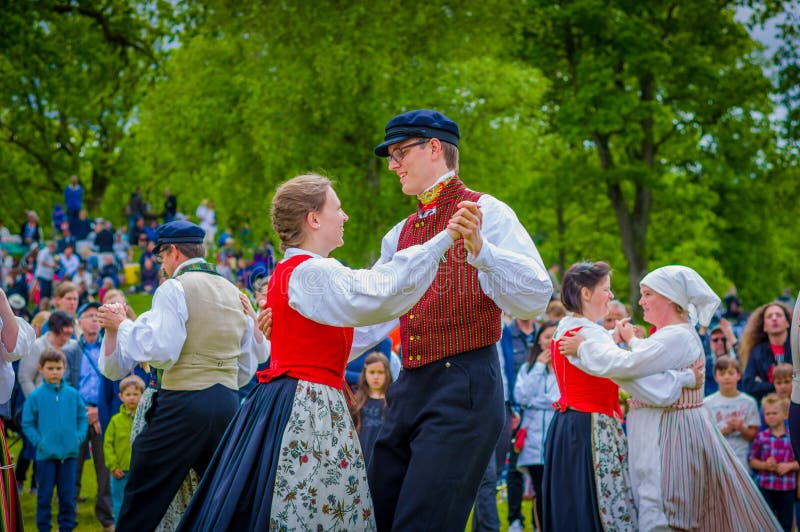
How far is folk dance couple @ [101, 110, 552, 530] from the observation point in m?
3.46

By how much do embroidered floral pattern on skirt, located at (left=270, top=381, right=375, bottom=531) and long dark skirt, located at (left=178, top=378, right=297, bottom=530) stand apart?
0.04m

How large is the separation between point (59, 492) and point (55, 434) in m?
0.46

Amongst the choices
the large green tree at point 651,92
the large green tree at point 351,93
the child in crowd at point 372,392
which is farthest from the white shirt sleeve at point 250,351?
the large green tree at point 651,92

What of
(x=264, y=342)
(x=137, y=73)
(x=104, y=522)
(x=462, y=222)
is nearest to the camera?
(x=462, y=222)

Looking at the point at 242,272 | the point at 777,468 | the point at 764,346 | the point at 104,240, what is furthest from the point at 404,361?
the point at 104,240

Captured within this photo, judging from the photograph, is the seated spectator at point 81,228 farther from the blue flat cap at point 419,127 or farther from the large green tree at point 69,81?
the blue flat cap at point 419,127

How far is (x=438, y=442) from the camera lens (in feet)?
11.5

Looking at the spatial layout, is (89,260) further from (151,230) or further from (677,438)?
(677,438)

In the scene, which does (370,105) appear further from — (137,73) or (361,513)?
(361,513)

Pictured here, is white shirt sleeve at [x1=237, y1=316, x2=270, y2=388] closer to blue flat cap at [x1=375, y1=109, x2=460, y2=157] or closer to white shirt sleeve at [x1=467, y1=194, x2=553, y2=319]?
blue flat cap at [x1=375, y1=109, x2=460, y2=157]

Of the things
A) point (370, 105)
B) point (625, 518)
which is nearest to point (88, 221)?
point (370, 105)

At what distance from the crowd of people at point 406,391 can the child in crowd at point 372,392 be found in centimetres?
2

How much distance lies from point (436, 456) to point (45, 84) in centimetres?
2372

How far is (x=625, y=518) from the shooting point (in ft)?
16.4
